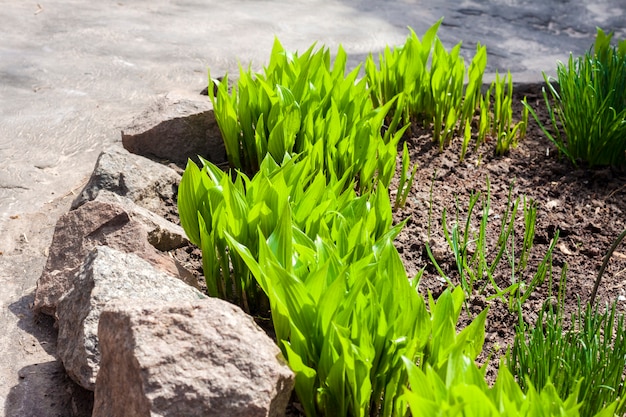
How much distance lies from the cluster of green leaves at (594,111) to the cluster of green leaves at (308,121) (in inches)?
25.3

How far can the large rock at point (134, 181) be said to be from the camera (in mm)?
2713

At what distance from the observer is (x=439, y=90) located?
10.6ft

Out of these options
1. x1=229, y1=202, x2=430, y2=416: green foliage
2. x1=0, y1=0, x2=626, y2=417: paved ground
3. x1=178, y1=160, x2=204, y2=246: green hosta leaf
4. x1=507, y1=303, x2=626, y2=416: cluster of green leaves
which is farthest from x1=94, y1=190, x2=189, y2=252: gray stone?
x1=507, y1=303, x2=626, y2=416: cluster of green leaves

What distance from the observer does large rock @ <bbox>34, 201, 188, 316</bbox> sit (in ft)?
7.77

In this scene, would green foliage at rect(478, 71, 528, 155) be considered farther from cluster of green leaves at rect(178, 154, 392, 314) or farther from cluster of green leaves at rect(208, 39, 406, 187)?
cluster of green leaves at rect(178, 154, 392, 314)

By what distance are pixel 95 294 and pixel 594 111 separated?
1880 mm

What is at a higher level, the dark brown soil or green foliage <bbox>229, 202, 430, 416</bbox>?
green foliage <bbox>229, 202, 430, 416</bbox>

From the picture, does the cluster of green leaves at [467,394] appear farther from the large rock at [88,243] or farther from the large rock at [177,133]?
the large rock at [177,133]

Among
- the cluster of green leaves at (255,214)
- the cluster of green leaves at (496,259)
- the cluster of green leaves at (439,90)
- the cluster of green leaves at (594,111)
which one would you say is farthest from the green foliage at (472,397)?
the cluster of green leaves at (439,90)

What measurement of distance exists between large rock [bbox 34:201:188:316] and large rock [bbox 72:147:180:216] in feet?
0.69

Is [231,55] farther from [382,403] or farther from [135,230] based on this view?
[382,403]

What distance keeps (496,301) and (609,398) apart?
652mm

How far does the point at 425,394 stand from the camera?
1.62 m

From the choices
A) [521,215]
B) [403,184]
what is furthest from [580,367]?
[521,215]
